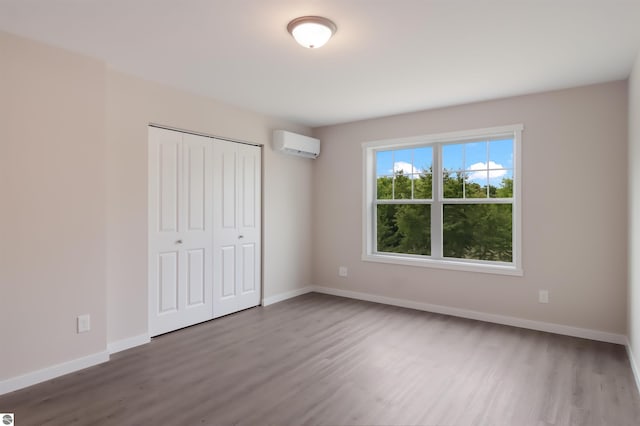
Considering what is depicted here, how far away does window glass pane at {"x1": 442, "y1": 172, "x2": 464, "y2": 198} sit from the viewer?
4.59m

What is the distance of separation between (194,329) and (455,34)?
364 cm

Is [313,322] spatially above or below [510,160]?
below

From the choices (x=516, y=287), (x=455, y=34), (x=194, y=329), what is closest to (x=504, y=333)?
(x=516, y=287)

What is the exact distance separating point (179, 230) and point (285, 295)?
1.92 m

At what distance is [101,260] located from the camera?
10.2 feet

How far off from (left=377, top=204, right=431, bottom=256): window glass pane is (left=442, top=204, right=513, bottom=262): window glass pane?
25 centimetres

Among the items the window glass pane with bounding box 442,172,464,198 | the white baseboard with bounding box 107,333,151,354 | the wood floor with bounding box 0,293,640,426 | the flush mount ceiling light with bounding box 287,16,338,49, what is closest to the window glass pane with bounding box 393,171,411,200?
the window glass pane with bounding box 442,172,464,198

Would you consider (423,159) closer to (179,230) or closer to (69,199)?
(179,230)

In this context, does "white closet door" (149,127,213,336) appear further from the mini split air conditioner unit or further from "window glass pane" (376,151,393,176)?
"window glass pane" (376,151,393,176)

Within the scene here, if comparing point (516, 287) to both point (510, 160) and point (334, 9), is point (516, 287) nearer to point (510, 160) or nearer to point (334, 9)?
point (510, 160)

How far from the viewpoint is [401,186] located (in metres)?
5.06

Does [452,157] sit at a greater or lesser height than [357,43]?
lesser

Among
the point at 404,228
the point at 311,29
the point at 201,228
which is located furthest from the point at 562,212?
the point at 201,228

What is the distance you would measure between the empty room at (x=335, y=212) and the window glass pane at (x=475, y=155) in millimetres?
28
